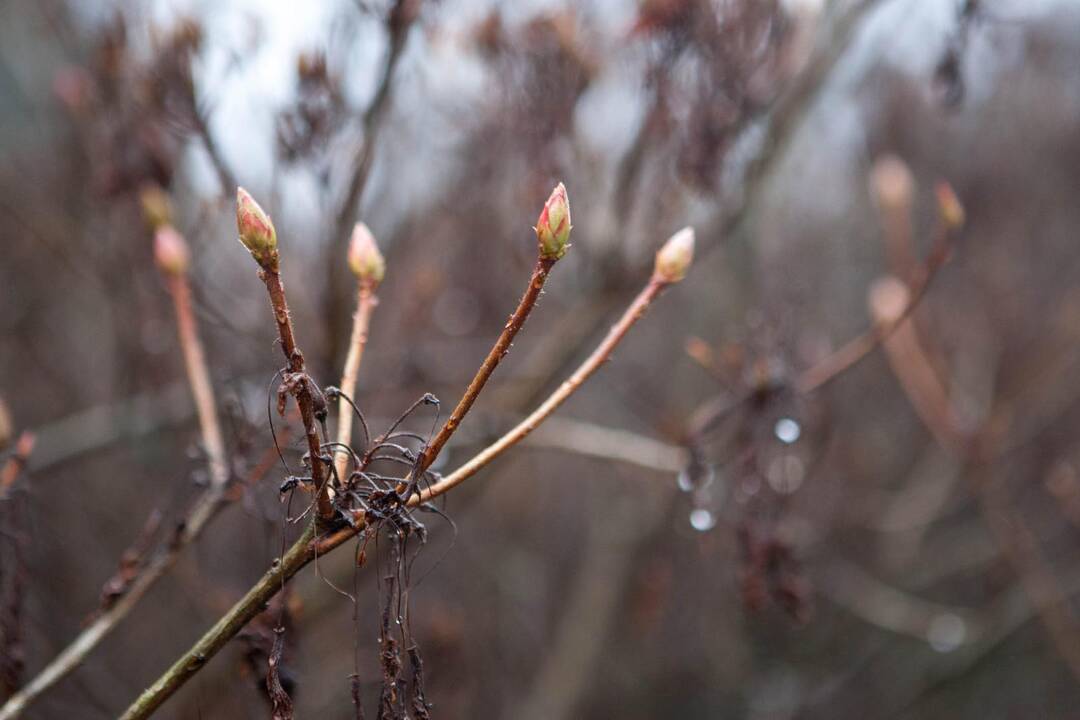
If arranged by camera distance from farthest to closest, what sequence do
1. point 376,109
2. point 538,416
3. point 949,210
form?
point 376,109 < point 949,210 < point 538,416

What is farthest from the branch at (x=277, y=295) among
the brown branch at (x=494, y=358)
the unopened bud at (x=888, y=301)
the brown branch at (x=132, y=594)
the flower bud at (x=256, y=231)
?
the unopened bud at (x=888, y=301)

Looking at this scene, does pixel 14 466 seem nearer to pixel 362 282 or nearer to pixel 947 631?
pixel 362 282

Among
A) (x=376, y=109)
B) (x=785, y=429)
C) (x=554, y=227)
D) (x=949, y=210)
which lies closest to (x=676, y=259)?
(x=554, y=227)

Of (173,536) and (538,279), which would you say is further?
(173,536)

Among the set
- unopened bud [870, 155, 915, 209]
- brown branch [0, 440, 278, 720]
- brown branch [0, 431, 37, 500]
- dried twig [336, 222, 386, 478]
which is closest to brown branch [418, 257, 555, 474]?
dried twig [336, 222, 386, 478]

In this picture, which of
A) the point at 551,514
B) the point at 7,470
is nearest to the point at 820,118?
the point at 551,514

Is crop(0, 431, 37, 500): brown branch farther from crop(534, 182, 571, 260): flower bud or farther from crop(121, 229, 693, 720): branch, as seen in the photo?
crop(534, 182, 571, 260): flower bud

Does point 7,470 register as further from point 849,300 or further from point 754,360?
point 849,300
